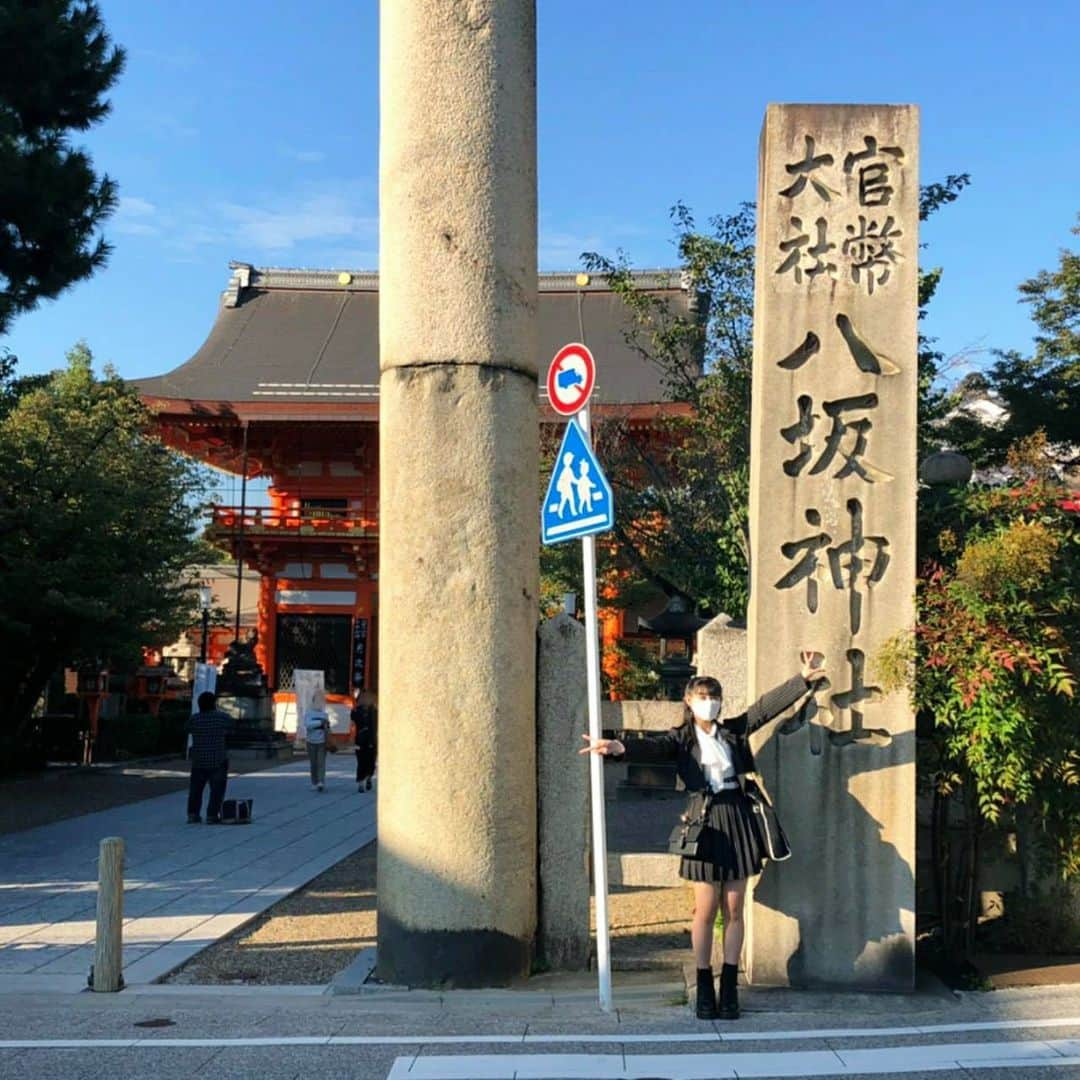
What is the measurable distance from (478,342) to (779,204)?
1.85m

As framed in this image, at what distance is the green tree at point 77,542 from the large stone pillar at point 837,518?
1153cm

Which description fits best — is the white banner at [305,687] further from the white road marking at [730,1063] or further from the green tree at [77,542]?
the white road marking at [730,1063]

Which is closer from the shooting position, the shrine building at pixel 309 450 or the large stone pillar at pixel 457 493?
the large stone pillar at pixel 457 493

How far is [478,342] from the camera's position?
6.87 metres

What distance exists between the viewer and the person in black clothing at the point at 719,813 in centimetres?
592

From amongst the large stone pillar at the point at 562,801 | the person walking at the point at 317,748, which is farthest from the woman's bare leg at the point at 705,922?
the person walking at the point at 317,748

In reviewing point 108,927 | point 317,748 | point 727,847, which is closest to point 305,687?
point 317,748

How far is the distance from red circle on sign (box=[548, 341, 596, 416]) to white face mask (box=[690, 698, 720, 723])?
1.67 m

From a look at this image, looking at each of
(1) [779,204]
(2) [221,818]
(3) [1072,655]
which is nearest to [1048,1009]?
(3) [1072,655]

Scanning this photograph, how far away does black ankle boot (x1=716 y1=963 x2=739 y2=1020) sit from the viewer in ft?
19.4

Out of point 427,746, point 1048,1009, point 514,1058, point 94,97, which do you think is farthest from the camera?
point 94,97

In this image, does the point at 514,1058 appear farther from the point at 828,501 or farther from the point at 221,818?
the point at 221,818

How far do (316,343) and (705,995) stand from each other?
3237 centimetres

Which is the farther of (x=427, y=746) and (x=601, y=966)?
(x=427, y=746)
